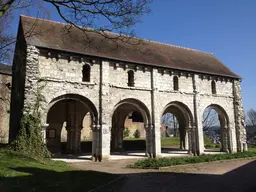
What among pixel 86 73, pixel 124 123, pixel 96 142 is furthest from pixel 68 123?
pixel 86 73

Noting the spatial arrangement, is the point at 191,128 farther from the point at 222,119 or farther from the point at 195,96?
the point at 222,119

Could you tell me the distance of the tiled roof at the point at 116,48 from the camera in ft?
50.1

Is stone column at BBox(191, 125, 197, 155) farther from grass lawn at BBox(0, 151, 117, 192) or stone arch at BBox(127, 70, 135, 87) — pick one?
grass lawn at BBox(0, 151, 117, 192)

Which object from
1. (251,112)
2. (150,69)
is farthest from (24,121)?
(251,112)

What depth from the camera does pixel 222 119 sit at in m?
21.8

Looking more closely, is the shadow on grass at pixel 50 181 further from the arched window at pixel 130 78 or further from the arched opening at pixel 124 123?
the arched window at pixel 130 78

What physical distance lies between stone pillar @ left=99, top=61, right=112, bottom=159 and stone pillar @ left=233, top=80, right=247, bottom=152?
12.1 m

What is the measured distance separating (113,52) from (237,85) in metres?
12.1

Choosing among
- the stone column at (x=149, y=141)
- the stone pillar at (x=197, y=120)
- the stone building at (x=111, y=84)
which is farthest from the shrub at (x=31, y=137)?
the stone pillar at (x=197, y=120)

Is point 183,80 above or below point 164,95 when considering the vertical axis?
above

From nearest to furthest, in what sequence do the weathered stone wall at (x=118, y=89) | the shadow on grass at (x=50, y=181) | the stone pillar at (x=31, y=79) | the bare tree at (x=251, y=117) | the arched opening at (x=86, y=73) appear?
the shadow on grass at (x=50, y=181) → the stone pillar at (x=31, y=79) → the weathered stone wall at (x=118, y=89) → the arched opening at (x=86, y=73) → the bare tree at (x=251, y=117)

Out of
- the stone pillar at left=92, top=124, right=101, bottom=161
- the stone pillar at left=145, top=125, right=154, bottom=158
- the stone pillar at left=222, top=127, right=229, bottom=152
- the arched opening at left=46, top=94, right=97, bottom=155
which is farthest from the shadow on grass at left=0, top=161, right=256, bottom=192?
the stone pillar at left=222, top=127, right=229, bottom=152

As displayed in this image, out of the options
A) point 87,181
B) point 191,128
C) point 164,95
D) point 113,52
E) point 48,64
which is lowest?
point 87,181

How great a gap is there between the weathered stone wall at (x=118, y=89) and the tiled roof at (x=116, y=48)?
0.49m
